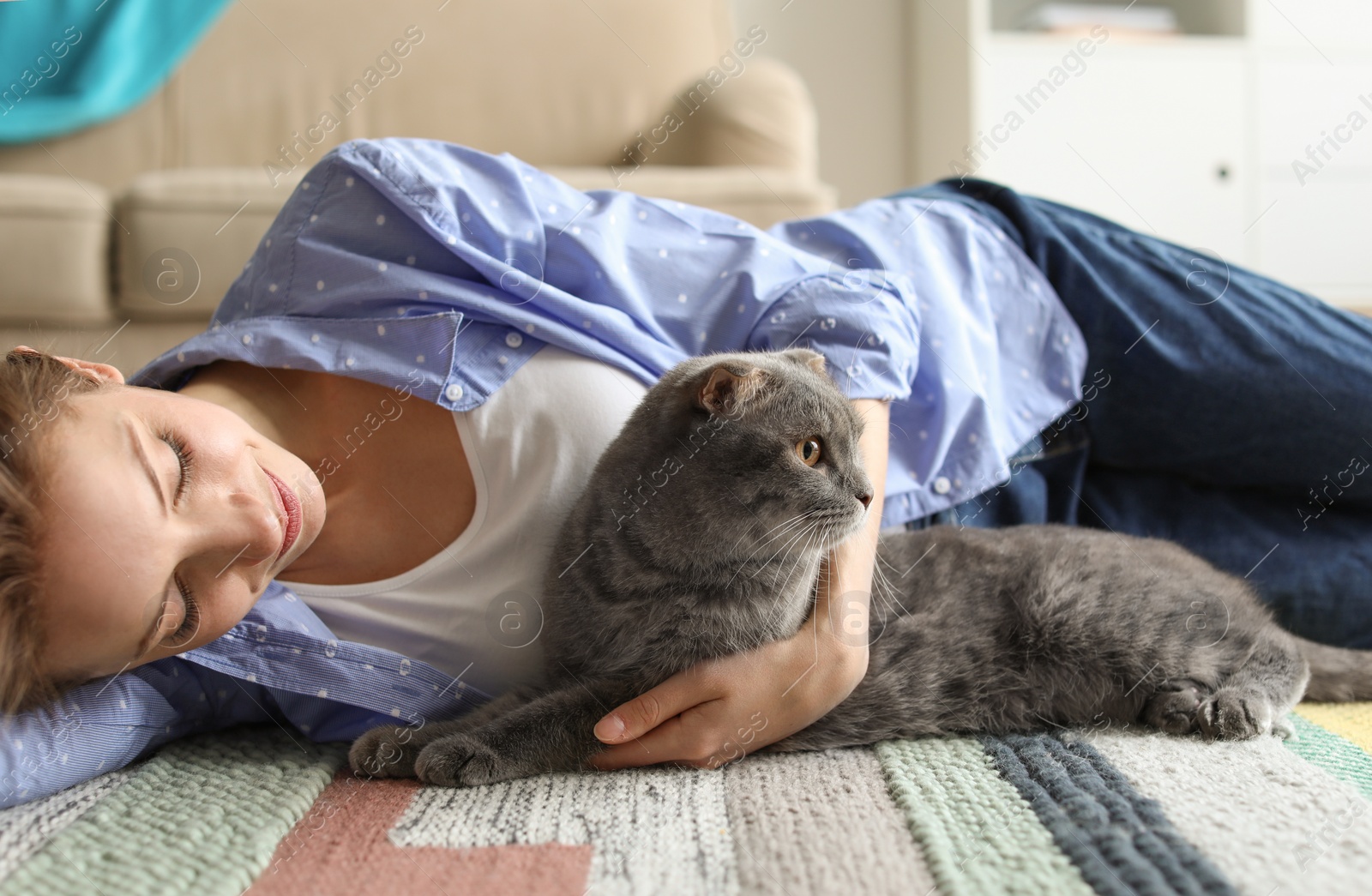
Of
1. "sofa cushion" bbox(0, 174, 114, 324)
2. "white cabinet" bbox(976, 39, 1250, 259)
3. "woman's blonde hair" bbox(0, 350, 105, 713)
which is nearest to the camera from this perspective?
"woman's blonde hair" bbox(0, 350, 105, 713)

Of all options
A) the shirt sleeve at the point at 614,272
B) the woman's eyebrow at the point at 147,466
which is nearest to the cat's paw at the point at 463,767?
the woman's eyebrow at the point at 147,466

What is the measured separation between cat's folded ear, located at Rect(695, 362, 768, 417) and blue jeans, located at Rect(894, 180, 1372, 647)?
1.59 ft

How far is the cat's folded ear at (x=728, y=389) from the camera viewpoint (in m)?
0.88

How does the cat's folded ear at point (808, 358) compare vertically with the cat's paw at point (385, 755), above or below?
above

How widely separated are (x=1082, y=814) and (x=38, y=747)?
0.95 metres

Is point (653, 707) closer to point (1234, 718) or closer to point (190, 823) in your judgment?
point (190, 823)

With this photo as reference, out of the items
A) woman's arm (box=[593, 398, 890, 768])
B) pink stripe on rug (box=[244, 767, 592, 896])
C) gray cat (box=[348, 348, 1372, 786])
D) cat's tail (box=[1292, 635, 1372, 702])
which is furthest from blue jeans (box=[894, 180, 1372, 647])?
pink stripe on rug (box=[244, 767, 592, 896])

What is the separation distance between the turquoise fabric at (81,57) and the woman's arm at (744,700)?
101 inches

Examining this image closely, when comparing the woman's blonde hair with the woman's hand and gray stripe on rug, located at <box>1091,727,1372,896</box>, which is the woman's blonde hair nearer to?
the woman's hand

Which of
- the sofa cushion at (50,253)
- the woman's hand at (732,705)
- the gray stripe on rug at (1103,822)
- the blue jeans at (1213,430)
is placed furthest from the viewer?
the sofa cushion at (50,253)

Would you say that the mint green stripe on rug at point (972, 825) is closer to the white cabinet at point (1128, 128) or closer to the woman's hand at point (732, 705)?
the woman's hand at point (732, 705)

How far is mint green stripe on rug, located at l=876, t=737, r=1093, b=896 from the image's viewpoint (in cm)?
66

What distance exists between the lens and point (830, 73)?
11.2 feet

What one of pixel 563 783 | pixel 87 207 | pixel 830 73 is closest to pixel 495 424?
pixel 563 783
